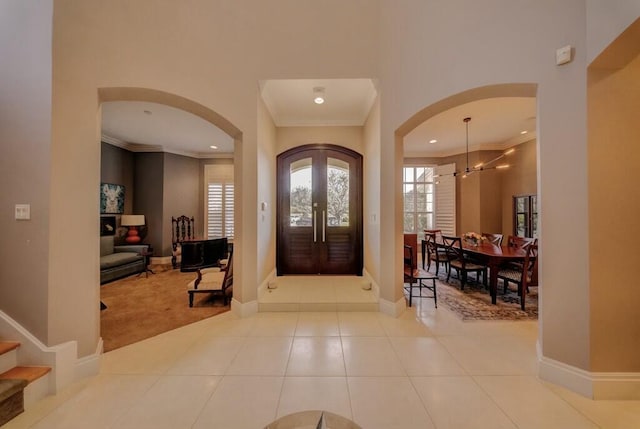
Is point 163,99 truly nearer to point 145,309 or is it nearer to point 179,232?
point 145,309

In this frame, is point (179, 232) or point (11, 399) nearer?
point (11, 399)

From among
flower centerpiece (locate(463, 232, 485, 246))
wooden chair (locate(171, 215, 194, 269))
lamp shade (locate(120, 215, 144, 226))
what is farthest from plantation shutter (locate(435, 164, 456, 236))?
lamp shade (locate(120, 215, 144, 226))

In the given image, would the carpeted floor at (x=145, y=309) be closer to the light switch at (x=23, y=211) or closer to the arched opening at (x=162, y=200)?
the arched opening at (x=162, y=200)

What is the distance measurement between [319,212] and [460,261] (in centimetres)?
269

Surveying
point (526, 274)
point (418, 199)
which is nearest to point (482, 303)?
point (526, 274)

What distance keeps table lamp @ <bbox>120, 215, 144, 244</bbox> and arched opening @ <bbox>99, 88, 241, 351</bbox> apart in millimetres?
271

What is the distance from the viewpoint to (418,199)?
6.96 m

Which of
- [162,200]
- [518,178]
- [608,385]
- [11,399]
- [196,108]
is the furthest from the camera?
[162,200]

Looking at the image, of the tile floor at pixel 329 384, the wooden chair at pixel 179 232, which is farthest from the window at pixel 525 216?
the wooden chair at pixel 179 232

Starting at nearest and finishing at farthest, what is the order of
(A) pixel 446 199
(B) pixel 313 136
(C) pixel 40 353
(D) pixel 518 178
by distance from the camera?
(C) pixel 40 353, (B) pixel 313 136, (D) pixel 518 178, (A) pixel 446 199

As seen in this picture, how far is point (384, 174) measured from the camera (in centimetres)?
308

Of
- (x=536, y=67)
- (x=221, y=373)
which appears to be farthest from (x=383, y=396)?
(x=536, y=67)

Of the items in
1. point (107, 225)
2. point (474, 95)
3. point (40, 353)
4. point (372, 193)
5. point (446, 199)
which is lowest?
point (40, 353)

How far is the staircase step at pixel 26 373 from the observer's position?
5.50ft
